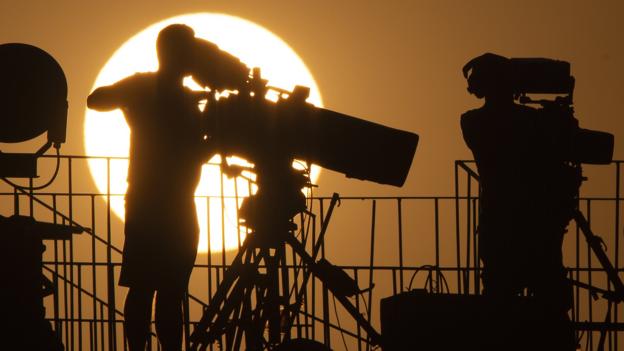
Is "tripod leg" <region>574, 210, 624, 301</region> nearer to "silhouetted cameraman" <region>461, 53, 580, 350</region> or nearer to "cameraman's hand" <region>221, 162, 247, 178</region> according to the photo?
"silhouetted cameraman" <region>461, 53, 580, 350</region>

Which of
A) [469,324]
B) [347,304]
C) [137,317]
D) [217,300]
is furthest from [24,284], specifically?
[469,324]

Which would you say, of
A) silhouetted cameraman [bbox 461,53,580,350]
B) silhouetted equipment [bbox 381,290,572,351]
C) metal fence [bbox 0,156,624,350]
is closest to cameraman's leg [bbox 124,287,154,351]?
metal fence [bbox 0,156,624,350]

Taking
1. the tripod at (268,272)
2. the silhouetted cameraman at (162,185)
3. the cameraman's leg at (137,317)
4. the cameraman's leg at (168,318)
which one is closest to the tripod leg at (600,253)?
the tripod at (268,272)

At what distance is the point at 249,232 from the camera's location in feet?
15.9

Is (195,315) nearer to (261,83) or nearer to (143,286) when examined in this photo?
(143,286)

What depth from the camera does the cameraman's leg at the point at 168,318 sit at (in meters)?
4.63

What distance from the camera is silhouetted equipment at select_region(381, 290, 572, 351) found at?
403cm

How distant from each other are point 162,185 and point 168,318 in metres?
0.68

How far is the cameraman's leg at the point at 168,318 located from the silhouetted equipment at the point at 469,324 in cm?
116

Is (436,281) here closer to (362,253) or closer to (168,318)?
(362,253)

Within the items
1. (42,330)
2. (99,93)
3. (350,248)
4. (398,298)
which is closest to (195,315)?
(350,248)

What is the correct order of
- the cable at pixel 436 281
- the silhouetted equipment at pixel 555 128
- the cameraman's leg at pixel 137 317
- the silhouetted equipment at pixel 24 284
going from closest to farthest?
the cameraman's leg at pixel 137 317, the silhouetted equipment at pixel 24 284, the silhouetted equipment at pixel 555 128, the cable at pixel 436 281

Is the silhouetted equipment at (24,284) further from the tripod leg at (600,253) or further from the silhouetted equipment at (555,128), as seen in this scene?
the tripod leg at (600,253)

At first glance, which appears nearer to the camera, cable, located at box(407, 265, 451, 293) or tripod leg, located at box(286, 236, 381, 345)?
tripod leg, located at box(286, 236, 381, 345)
